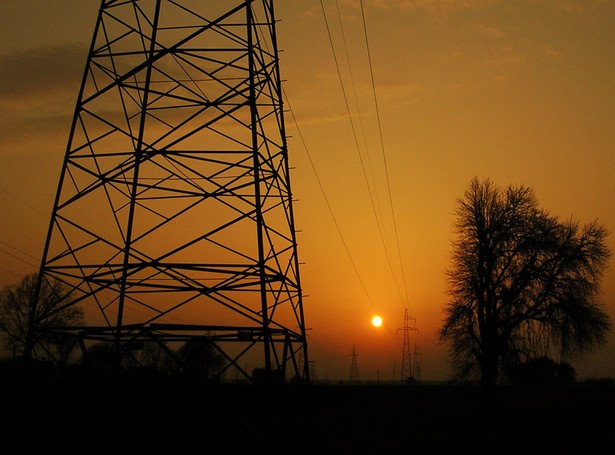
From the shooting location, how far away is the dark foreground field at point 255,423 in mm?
13398

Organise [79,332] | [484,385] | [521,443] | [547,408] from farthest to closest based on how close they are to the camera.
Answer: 1. [484,385]
2. [547,408]
3. [521,443]
4. [79,332]

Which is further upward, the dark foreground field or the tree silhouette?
the tree silhouette

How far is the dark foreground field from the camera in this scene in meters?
13.4

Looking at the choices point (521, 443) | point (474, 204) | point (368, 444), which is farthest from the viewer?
point (474, 204)

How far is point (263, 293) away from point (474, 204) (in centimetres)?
2619

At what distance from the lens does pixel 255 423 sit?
1956 centimetres

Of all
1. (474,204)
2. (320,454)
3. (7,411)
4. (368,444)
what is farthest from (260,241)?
(474,204)

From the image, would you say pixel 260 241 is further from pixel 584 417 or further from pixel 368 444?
pixel 584 417

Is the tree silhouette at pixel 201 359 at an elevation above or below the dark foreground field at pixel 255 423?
above

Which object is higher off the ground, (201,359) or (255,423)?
(201,359)

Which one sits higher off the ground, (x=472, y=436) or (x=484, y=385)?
(x=484, y=385)

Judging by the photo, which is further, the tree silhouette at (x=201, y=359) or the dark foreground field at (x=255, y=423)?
the dark foreground field at (x=255, y=423)

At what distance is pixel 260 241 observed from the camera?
1205 cm

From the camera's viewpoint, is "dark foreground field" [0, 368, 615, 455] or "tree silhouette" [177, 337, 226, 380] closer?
"tree silhouette" [177, 337, 226, 380]
